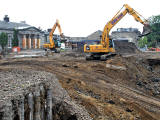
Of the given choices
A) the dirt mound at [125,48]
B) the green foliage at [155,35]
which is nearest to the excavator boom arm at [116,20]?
the dirt mound at [125,48]

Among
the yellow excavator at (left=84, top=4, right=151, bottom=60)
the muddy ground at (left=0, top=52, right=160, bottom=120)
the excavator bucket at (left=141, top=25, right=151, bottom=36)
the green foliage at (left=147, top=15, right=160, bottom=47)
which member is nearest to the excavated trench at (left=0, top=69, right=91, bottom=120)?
the muddy ground at (left=0, top=52, right=160, bottom=120)

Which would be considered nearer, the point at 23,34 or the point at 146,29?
the point at 146,29

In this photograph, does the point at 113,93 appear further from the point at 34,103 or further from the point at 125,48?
the point at 125,48

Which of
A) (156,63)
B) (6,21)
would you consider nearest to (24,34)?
(6,21)

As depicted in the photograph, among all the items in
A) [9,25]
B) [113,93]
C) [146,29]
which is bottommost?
[113,93]

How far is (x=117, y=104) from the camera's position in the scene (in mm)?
9328

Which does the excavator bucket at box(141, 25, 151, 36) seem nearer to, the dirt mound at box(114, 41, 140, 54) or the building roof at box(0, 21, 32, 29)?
the dirt mound at box(114, 41, 140, 54)

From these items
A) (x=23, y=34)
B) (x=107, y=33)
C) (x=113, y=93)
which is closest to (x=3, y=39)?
(x=23, y=34)

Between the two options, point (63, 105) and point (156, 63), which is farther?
point (156, 63)

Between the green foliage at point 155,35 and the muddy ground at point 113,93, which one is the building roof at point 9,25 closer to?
the muddy ground at point 113,93

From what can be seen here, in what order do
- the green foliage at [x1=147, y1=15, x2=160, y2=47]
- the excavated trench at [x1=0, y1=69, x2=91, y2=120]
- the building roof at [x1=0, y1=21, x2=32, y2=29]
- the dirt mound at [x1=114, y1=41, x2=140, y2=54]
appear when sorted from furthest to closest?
1. the green foliage at [x1=147, y1=15, x2=160, y2=47]
2. the building roof at [x1=0, y1=21, x2=32, y2=29]
3. the dirt mound at [x1=114, y1=41, x2=140, y2=54]
4. the excavated trench at [x1=0, y1=69, x2=91, y2=120]

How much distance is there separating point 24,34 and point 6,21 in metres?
4.87

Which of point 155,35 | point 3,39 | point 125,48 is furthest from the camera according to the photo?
point 155,35

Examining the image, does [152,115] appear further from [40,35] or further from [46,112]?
[40,35]
